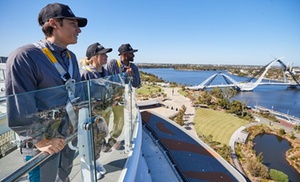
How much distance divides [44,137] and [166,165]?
462 cm

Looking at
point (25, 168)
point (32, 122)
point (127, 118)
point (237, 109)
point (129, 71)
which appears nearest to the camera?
point (25, 168)

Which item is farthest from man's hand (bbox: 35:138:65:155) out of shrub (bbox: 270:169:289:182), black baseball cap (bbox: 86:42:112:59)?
shrub (bbox: 270:169:289:182)

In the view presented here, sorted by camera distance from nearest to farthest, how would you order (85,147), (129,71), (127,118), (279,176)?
(85,147), (127,118), (129,71), (279,176)

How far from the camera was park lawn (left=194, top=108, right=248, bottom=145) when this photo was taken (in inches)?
674

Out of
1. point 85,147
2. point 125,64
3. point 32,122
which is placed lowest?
point 85,147

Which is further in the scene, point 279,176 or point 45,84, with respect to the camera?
point 279,176

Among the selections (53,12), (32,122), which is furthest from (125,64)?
(32,122)

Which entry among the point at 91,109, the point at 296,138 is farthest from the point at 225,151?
the point at 91,109

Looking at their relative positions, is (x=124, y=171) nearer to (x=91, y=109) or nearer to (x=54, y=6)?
(x=91, y=109)

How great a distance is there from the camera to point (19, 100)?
2.87ft

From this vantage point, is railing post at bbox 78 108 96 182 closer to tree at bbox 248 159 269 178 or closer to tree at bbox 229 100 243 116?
tree at bbox 248 159 269 178

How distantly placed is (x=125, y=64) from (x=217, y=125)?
709 inches

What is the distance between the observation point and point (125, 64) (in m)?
3.68

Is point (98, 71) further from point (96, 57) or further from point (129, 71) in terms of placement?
point (129, 71)
